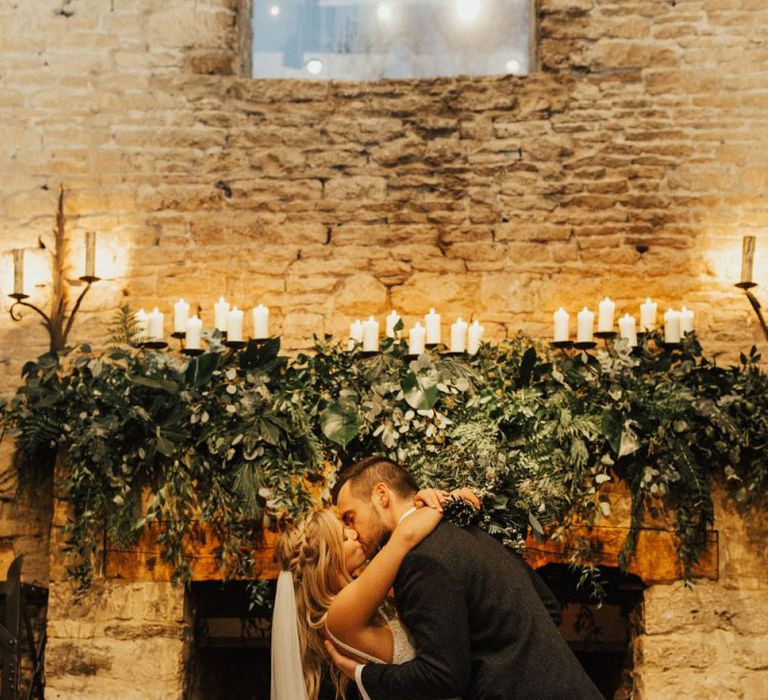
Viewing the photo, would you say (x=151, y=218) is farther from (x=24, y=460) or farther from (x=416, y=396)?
(x=416, y=396)

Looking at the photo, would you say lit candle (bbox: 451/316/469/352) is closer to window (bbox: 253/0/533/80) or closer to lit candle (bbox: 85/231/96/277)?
window (bbox: 253/0/533/80)

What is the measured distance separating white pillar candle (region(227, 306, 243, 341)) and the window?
61.4 inches

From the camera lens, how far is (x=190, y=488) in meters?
3.97

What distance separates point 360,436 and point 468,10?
2710 mm

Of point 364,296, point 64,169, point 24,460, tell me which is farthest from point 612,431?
point 64,169

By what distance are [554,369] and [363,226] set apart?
140 centimetres

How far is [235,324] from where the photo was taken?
459cm

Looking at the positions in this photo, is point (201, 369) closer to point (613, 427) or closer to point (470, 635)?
point (613, 427)

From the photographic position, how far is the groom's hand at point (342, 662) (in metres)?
2.60

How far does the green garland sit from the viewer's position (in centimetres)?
394


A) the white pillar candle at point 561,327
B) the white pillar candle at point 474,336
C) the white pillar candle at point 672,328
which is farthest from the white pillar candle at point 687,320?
the white pillar candle at point 474,336

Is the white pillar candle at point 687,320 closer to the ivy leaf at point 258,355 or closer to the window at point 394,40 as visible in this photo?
the window at point 394,40

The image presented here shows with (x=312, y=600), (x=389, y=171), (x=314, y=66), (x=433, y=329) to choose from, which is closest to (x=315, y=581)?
(x=312, y=600)

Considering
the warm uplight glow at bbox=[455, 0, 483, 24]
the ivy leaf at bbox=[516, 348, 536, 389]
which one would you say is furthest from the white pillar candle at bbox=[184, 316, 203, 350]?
the warm uplight glow at bbox=[455, 0, 483, 24]
